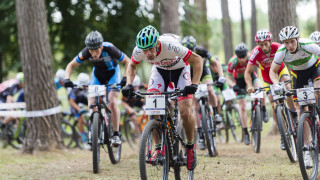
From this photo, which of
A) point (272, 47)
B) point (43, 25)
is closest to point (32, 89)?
point (43, 25)

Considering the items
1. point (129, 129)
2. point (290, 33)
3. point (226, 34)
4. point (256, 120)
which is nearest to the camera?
point (290, 33)

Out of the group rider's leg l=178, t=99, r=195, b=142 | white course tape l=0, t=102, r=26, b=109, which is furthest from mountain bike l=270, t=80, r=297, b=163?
white course tape l=0, t=102, r=26, b=109

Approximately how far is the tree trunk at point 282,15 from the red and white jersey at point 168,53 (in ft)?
19.6

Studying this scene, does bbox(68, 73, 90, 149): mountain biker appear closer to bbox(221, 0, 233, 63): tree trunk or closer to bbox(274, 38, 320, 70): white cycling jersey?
bbox(274, 38, 320, 70): white cycling jersey

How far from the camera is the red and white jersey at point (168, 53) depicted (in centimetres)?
555

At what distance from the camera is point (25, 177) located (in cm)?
717

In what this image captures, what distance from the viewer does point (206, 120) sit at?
27.9 ft

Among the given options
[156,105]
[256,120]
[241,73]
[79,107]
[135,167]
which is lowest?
[135,167]

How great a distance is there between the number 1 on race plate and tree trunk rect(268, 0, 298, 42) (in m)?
6.77

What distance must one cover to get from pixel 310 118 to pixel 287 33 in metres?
1.28

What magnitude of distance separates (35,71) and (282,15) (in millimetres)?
6102

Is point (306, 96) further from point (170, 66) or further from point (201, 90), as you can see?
point (201, 90)

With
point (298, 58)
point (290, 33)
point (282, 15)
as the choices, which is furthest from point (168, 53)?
point (282, 15)

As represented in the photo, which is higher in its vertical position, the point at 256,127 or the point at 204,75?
the point at 204,75
